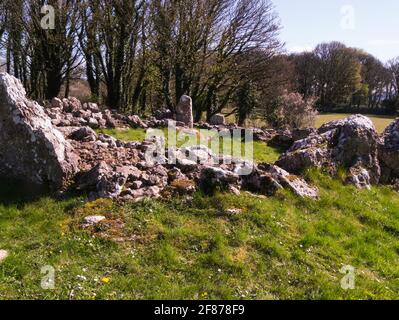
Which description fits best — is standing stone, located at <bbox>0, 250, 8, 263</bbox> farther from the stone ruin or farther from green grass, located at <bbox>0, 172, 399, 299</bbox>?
the stone ruin

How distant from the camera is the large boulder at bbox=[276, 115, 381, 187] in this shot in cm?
1296

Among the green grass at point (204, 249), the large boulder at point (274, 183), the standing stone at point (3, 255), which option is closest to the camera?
the green grass at point (204, 249)

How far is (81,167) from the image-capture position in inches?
448

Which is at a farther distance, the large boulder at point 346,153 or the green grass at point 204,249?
the large boulder at point 346,153

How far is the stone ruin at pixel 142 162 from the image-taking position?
416 inches

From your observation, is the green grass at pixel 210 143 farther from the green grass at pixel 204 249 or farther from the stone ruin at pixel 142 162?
the green grass at pixel 204 249

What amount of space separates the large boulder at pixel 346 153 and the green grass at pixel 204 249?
1.87m

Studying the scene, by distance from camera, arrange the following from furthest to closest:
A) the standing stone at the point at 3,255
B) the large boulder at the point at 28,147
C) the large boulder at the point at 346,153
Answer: the large boulder at the point at 346,153
the large boulder at the point at 28,147
the standing stone at the point at 3,255

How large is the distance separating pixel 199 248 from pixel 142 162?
3993mm

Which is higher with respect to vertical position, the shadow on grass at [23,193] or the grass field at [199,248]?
the shadow on grass at [23,193]

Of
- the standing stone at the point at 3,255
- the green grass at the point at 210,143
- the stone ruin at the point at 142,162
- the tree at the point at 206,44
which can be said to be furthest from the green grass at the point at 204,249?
the tree at the point at 206,44

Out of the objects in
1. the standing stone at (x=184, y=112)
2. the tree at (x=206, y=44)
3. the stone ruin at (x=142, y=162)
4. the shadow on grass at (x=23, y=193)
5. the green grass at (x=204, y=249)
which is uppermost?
the tree at (x=206, y=44)

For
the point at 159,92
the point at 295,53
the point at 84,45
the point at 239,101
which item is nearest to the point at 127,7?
the point at 84,45

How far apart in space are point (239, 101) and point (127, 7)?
14.3 metres
